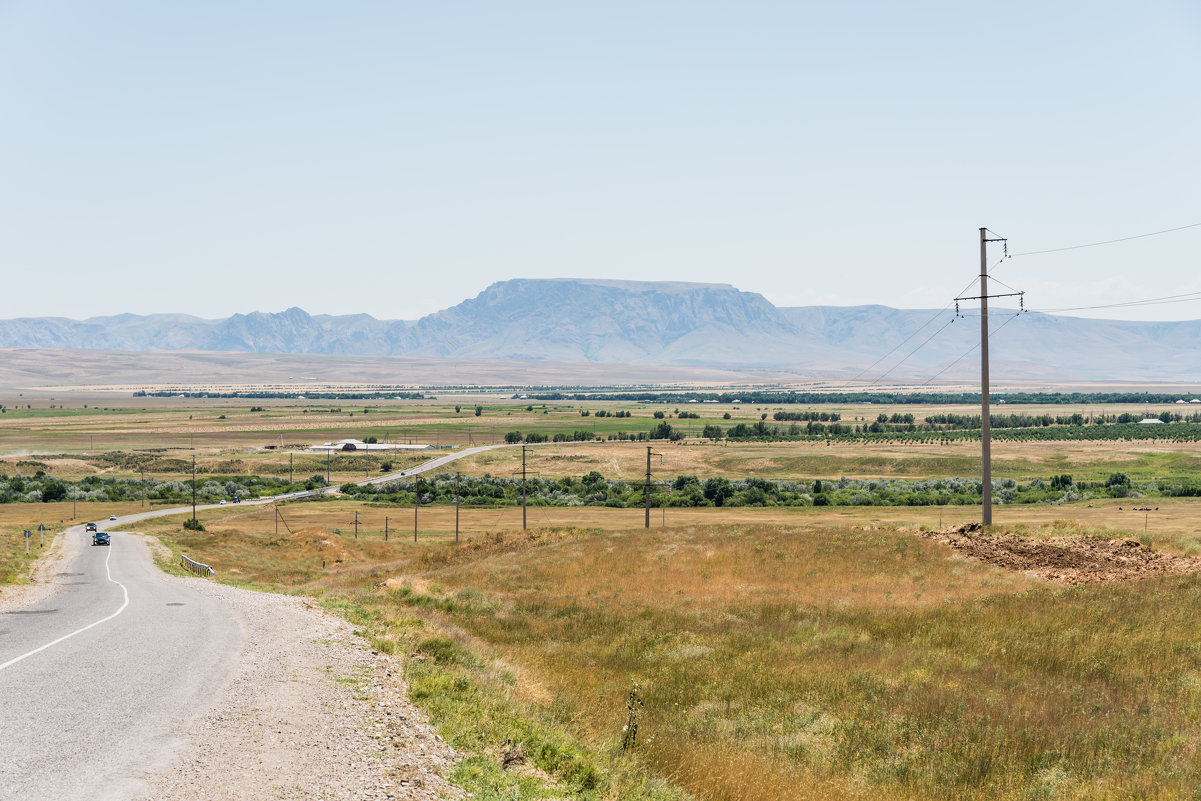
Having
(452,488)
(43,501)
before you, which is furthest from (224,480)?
(452,488)

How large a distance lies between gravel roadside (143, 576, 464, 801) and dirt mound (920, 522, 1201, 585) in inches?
815

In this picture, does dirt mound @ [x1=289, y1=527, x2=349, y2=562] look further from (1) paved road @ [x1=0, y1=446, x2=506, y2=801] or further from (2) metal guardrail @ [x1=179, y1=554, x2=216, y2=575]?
(1) paved road @ [x1=0, y1=446, x2=506, y2=801]

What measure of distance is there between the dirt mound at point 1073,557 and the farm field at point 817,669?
2.95ft

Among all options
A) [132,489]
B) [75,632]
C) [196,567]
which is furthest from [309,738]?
[132,489]

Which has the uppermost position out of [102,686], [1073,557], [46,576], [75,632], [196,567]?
[102,686]

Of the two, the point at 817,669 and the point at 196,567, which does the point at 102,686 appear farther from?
the point at 196,567

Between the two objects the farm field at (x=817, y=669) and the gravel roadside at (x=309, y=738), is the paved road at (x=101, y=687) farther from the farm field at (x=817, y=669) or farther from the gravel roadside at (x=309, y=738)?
the farm field at (x=817, y=669)

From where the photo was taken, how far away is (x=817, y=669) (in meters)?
19.7

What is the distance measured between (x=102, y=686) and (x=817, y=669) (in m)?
13.5

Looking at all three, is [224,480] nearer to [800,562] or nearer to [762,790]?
[800,562]

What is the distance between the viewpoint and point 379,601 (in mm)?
28531

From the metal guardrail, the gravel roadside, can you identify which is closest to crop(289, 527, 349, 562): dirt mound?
the metal guardrail

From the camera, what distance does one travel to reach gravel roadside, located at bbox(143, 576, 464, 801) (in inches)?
397

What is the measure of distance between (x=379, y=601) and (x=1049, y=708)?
1921 centimetres
